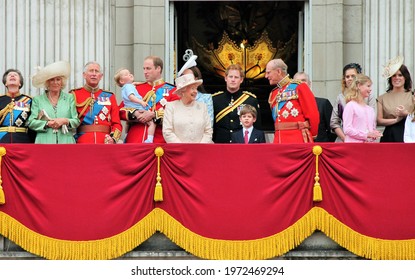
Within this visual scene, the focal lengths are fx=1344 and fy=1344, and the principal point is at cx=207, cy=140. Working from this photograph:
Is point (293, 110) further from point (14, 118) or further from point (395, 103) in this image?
point (14, 118)

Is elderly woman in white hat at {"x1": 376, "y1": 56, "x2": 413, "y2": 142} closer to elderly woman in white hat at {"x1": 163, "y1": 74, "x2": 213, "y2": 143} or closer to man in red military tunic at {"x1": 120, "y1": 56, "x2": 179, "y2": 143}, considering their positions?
elderly woman in white hat at {"x1": 163, "y1": 74, "x2": 213, "y2": 143}

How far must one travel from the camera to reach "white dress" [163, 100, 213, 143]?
1577 cm

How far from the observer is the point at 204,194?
1536 cm

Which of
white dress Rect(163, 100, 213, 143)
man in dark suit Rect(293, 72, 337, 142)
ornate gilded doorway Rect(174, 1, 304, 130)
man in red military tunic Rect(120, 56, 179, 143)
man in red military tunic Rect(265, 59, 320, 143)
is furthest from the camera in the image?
ornate gilded doorway Rect(174, 1, 304, 130)

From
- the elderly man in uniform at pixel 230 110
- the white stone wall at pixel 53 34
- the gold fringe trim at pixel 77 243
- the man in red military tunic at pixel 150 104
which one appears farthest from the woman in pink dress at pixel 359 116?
the white stone wall at pixel 53 34

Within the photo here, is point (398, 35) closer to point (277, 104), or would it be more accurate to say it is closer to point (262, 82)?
point (262, 82)

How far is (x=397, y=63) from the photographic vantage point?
16.9 meters

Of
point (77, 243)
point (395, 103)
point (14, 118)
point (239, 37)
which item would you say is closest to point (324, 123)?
point (395, 103)

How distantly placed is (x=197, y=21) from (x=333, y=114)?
4.46 m

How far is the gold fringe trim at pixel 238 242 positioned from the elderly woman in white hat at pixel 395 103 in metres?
2.20

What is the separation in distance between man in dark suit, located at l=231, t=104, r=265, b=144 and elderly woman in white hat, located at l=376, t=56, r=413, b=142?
5.29ft

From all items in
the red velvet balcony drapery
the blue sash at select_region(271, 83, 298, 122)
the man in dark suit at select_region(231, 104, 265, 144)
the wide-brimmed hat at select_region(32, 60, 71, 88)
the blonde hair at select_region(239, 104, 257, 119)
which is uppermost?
the wide-brimmed hat at select_region(32, 60, 71, 88)

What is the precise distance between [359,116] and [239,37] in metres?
5.46

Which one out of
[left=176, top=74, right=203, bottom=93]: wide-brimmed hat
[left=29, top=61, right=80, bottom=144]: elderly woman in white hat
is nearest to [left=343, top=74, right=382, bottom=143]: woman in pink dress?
[left=176, top=74, right=203, bottom=93]: wide-brimmed hat
